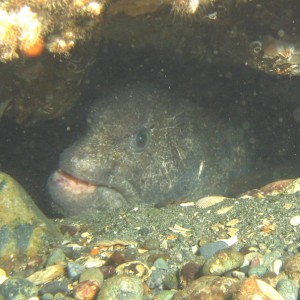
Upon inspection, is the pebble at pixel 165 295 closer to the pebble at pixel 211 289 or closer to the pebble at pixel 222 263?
the pebble at pixel 211 289

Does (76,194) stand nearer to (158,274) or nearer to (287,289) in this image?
(158,274)

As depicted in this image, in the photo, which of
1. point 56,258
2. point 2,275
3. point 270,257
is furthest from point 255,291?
point 2,275

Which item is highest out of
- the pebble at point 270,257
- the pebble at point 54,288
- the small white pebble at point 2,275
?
the pebble at point 270,257

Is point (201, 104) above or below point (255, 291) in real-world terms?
above

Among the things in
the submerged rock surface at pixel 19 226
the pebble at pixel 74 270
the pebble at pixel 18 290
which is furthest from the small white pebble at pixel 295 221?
the submerged rock surface at pixel 19 226

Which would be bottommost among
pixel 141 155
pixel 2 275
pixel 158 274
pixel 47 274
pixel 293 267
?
pixel 2 275

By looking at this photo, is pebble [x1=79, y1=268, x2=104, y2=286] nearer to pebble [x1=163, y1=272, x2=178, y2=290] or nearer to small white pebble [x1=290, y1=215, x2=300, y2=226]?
pebble [x1=163, y1=272, x2=178, y2=290]
